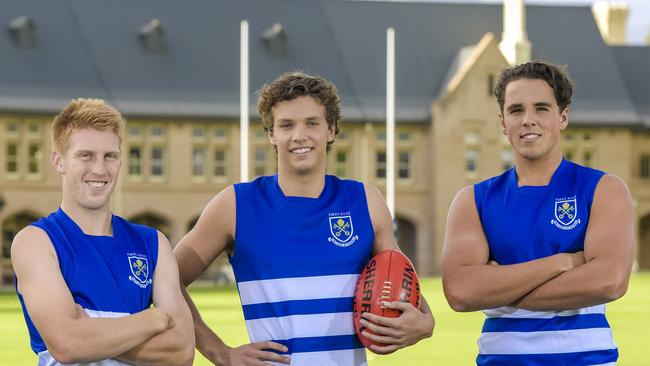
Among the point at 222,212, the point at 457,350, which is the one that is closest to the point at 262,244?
the point at 222,212

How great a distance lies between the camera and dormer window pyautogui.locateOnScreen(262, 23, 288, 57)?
2495 inches

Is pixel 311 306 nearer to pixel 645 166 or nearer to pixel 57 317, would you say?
pixel 57 317

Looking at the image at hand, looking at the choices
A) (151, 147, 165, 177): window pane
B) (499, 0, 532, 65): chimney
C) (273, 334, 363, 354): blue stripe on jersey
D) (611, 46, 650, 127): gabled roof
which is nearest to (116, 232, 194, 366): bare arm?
(273, 334, 363, 354): blue stripe on jersey

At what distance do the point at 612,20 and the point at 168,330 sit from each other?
7301 cm

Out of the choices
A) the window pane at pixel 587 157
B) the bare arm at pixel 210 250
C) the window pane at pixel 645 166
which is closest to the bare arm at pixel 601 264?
the bare arm at pixel 210 250

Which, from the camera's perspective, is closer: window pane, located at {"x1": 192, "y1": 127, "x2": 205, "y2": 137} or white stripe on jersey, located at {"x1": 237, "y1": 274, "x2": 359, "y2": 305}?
white stripe on jersey, located at {"x1": 237, "y1": 274, "x2": 359, "y2": 305}

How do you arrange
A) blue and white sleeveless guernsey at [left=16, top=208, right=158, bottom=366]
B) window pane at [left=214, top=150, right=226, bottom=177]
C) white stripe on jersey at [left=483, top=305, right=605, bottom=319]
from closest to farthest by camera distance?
1. blue and white sleeveless guernsey at [left=16, top=208, right=158, bottom=366]
2. white stripe on jersey at [left=483, top=305, right=605, bottom=319]
3. window pane at [left=214, top=150, right=226, bottom=177]

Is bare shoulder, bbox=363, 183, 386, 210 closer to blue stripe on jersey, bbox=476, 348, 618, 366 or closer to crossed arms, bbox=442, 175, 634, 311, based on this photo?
crossed arms, bbox=442, 175, 634, 311

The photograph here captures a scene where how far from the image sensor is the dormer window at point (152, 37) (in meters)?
61.3

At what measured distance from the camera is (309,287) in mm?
5309

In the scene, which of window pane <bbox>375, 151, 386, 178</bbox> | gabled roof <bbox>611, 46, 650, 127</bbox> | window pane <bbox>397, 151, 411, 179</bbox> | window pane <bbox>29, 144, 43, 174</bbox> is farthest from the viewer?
gabled roof <bbox>611, 46, 650, 127</bbox>

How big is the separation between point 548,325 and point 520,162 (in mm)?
658

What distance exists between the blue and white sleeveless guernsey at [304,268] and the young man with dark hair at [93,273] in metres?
0.41

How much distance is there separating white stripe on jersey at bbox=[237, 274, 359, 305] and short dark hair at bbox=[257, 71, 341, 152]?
2.01 ft
